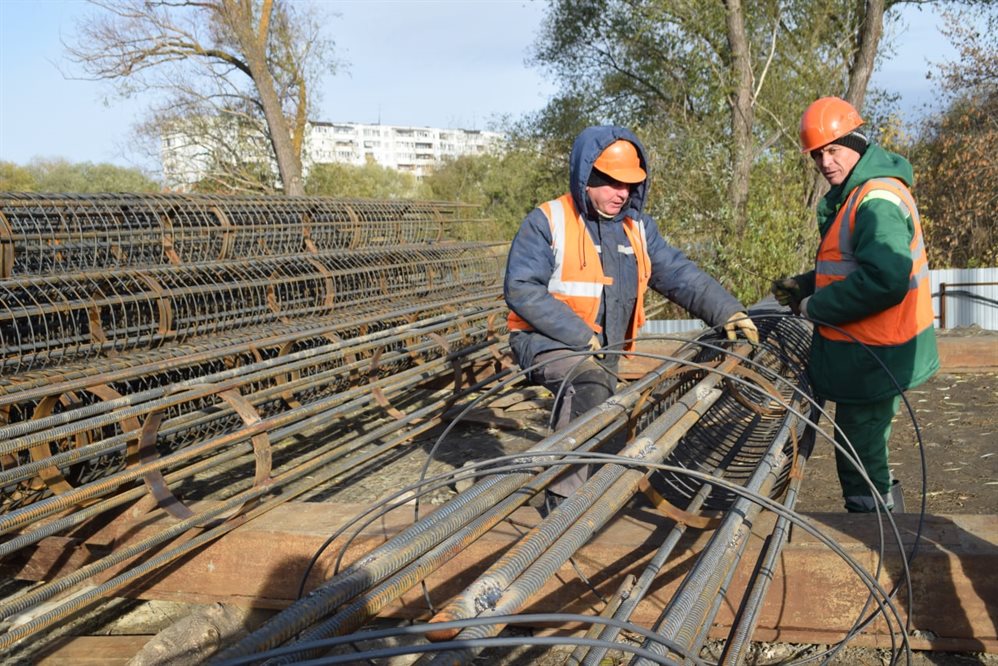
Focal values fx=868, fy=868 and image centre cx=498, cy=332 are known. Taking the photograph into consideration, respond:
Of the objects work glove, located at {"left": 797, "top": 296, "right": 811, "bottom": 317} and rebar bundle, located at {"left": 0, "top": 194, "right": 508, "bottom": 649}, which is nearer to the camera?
rebar bundle, located at {"left": 0, "top": 194, "right": 508, "bottom": 649}

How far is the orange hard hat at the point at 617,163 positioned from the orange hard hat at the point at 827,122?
31.2 inches

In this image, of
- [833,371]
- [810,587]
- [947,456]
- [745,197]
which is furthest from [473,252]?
[810,587]

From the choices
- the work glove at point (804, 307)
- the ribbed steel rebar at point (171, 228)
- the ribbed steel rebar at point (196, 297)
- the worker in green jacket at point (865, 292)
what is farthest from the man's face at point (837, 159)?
the ribbed steel rebar at point (171, 228)

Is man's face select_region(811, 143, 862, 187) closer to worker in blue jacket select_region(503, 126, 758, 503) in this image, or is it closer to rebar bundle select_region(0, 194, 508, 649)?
worker in blue jacket select_region(503, 126, 758, 503)

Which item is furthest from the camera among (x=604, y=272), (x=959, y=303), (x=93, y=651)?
(x=959, y=303)

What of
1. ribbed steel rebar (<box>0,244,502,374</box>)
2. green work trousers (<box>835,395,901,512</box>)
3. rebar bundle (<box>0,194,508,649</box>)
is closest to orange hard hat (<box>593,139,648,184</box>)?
green work trousers (<box>835,395,901,512</box>)

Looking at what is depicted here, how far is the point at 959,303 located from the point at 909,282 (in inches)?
308

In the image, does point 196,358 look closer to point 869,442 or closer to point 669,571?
point 669,571

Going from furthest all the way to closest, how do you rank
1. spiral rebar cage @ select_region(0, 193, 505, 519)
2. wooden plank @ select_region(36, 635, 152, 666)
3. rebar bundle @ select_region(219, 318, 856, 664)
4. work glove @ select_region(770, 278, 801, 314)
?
work glove @ select_region(770, 278, 801, 314), spiral rebar cage @ select_region(0, 193, 505, 519), wooden plank @ select_region(36, 635, 152, 666), rebar bundle @ select_region(219, 318, 856, 664)

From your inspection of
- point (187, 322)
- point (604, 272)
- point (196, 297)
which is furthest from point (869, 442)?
point (196, 297)

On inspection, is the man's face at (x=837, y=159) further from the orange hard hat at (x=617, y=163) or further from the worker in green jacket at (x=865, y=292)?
A: the orange hard hat at (x=617, y=163)

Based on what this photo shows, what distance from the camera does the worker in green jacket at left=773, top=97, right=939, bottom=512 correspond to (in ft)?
12.0

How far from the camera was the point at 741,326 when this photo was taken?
404 centimetres

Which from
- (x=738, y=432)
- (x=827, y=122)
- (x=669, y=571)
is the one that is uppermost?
(x=827, y=122)
